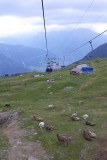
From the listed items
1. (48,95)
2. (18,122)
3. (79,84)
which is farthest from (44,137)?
(79,84)

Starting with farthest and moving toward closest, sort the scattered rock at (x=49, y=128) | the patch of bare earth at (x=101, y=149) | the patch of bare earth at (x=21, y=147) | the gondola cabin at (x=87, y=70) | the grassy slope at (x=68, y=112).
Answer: the gondola cabin at (x=87, y=70)
the scattered rock at (x=49, y=128)
the grassy slope at (x=68, y=112)
the patch of bare earth at (x=21, y=147)
the patch of bare earth at (x=101, y=149)

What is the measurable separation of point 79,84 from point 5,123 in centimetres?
4066

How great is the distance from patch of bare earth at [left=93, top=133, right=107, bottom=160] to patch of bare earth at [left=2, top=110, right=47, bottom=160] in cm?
571

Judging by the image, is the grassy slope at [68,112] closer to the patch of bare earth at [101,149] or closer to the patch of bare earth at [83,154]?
the patch of bare earth at [83,154]

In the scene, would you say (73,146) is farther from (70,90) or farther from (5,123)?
(70,90)

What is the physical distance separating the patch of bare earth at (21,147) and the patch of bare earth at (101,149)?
18.7 feet

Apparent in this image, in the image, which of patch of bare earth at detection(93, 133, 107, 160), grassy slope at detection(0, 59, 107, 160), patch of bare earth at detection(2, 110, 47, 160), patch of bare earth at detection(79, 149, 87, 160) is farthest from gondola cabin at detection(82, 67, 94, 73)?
patch of bare earth at detection(79, 149, 87, 160)

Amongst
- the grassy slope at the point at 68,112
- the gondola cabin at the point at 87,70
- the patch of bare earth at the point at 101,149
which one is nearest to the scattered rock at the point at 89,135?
the grassy slope at the point at 68,112

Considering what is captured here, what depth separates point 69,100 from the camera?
53188 millimetres

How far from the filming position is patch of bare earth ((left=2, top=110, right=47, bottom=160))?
72.1ft

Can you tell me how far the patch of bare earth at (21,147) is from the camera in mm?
21969

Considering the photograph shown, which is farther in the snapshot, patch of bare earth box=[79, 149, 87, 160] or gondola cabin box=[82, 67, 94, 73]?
gondola cabin box=[82, 67, 94, 73]

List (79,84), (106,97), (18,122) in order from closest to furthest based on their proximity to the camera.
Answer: (18,122)
(106,97)
(79,84)

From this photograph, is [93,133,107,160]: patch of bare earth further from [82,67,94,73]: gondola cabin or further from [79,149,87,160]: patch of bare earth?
[82,67,94,73]: gondola cabin
